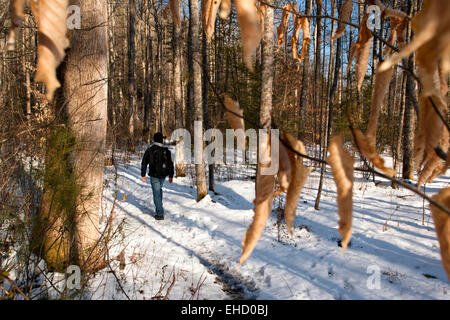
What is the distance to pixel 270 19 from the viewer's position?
4719 millimetres

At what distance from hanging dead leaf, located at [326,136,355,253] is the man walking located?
216 inches

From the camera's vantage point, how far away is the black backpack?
583 cm

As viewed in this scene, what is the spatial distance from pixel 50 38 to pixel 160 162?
5636 millimetres

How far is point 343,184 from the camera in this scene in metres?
0.43

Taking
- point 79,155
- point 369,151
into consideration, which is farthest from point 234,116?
point 79,155

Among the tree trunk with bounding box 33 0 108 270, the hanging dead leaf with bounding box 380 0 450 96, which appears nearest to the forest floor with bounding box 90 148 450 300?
the tree trunk with bounding box 33 0 108 270

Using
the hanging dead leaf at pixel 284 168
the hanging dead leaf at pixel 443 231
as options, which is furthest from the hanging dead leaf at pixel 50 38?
the hanging dead leaf at pixel 443 231

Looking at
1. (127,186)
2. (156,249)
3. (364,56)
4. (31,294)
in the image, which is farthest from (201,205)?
(364,56)

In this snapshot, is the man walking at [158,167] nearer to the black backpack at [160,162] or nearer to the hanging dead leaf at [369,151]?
the black backpack at [160,162]

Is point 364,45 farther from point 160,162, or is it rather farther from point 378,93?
point 160,162

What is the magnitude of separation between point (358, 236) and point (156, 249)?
3.32 m

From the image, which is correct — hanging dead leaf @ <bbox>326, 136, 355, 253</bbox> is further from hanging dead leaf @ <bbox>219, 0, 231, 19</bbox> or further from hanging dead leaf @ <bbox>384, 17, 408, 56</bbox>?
hanging dead leaf @ <bbox>384, 17, 408, 56</bbox>

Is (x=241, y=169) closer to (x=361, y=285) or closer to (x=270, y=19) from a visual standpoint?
(x=270, y=19)

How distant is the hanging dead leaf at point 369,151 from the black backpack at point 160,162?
5567mm
